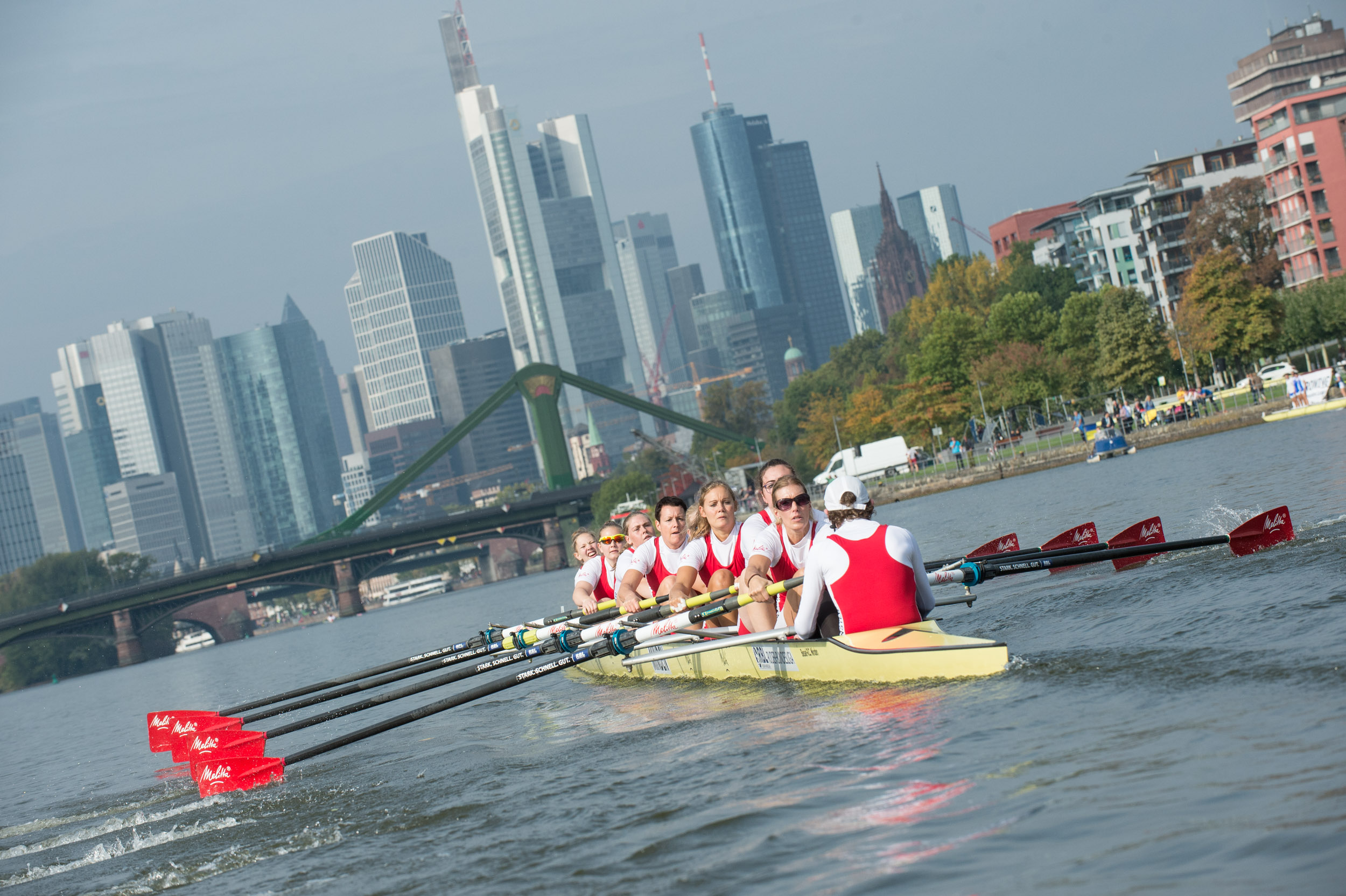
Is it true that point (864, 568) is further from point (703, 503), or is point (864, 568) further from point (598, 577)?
point (598, 577)

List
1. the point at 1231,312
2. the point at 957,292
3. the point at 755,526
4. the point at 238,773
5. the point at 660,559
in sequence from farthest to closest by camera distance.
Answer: the point at 957,292, the point at 1231,312, the point at 660,559, the point at 238,773, the point at 755,526

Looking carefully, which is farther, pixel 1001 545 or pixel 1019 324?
pixel 1019 324

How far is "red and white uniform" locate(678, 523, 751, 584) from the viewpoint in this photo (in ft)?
35.7

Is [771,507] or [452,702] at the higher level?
[771,507]

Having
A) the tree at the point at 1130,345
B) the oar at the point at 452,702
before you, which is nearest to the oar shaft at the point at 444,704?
the oar at the point at 452,702

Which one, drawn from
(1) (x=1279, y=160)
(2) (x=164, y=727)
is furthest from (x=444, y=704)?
(1) (x=1279, y=160)

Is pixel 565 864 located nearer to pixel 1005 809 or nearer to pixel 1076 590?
pixel 1005 809

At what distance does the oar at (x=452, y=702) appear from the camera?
9969 mm

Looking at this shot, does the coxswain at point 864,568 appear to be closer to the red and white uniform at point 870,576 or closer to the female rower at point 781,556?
the red and white uniform at point 870,576

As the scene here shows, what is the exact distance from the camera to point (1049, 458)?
53.5 meters

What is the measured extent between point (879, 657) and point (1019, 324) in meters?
67.9

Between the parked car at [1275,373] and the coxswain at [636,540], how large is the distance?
49.4 meters

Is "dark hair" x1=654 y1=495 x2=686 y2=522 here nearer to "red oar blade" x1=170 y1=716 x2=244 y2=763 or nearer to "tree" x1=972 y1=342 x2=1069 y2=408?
"red oar blade" x1=170 y1=716 x2=244 y2=763

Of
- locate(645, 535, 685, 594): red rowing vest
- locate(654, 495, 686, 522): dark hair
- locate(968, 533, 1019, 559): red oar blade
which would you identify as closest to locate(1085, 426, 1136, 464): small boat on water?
locate(968, 533, 1019, 559): red oar blade
